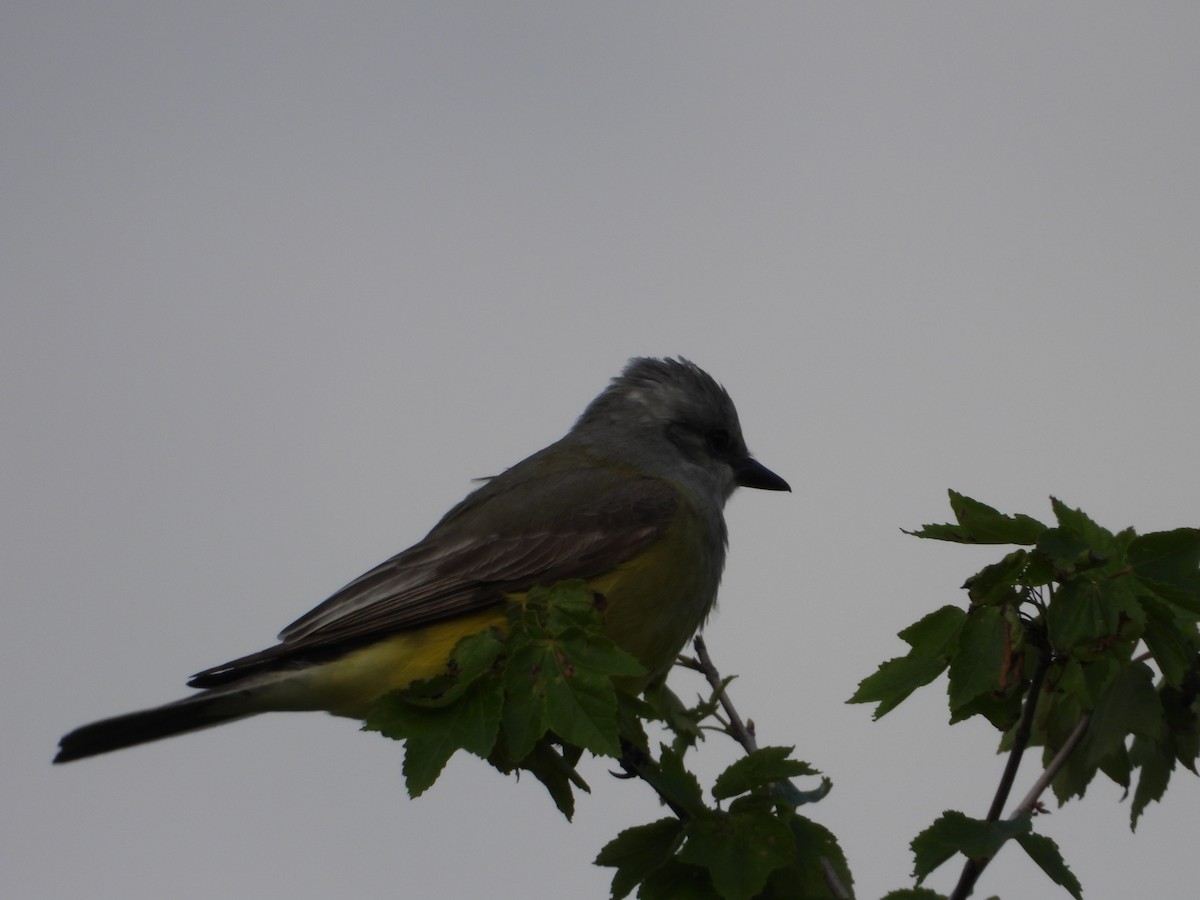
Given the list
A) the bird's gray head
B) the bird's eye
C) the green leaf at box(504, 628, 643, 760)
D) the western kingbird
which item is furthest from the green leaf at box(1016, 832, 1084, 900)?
the bird's eye

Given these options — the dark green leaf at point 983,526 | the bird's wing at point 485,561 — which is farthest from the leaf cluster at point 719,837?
the bird's wing at point 485,561

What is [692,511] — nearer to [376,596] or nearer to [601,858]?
[376,596]

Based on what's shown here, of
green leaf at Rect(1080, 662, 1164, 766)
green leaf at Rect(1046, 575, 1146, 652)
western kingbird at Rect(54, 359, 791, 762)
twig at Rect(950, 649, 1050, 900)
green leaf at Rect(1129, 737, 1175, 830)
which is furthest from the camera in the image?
western kingbird at Rect(54, 359, 791, 762)

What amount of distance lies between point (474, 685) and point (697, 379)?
14.2 feet

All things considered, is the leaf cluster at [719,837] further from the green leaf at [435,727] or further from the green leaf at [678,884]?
the green leaf at [435,727]

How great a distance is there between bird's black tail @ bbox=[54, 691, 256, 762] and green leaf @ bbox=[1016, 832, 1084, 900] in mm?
3420

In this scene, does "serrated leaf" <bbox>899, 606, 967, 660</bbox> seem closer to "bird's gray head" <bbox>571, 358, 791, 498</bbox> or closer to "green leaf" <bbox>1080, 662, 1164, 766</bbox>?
"green leaf" <bbox>1080, 662, 1164, 766</bbox>

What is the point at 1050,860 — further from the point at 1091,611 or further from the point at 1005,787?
the point at 1091,611

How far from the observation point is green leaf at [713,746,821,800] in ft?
12.3

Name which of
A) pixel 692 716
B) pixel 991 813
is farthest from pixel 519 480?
pixel 991 813

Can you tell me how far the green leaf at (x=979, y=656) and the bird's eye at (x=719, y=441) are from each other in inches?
165

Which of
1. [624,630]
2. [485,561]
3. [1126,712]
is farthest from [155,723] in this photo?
[1126,712]

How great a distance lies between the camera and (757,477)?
7.92m

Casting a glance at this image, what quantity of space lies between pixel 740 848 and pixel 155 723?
2928 millimetres
